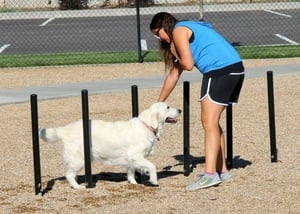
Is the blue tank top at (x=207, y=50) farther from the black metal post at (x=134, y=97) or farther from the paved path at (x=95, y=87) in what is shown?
the paved path at (x=95, y=87)

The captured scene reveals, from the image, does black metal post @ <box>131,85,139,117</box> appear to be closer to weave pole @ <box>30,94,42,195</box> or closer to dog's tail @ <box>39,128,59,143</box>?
dog's tail @ <box>39,128,59,143</box>

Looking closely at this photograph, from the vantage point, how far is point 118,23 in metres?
29.9

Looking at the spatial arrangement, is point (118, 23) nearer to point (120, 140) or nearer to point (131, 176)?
point (131, 176)

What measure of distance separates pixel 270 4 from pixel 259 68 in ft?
56.7

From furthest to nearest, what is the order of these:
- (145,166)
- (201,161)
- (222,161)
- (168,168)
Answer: (201,161) → (168,168) → (222,161) → (145,166)

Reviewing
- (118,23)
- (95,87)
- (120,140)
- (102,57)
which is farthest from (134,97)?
(118,23)

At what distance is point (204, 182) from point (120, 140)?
2.85 feet

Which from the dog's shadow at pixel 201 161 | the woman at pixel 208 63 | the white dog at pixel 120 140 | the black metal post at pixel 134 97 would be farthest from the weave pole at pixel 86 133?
the dog's shadow at pixel 201 161

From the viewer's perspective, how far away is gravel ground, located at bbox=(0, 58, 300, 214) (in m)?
8.48

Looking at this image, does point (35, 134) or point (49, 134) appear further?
point (49, 134)

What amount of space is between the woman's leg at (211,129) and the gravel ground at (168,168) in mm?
253

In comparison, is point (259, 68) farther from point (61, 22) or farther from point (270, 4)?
point (270, 4)

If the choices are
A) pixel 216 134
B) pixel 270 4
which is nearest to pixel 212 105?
pixel 216 134

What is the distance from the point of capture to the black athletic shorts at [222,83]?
897cm
